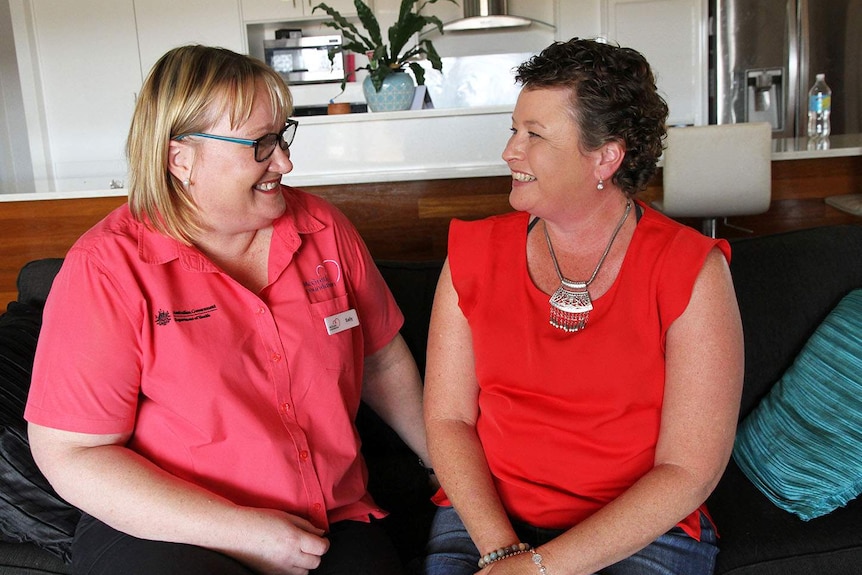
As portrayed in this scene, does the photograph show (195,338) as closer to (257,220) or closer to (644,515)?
(257,220)

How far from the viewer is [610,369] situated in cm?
129

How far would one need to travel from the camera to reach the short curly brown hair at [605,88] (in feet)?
4.25

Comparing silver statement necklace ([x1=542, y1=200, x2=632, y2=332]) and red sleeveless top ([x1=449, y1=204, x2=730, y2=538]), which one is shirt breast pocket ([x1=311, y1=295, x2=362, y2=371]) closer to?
red sleeveless top ([x1=449, y1=204, x2=730, y2=538])

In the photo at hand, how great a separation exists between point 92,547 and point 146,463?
0.57 feet

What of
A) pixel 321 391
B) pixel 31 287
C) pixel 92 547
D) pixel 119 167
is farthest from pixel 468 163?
pixel 119 167

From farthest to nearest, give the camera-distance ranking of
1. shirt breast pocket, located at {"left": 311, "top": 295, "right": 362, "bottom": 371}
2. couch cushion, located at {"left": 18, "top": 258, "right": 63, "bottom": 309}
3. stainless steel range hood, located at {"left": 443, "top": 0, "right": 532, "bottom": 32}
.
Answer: stainless steel range hood, located at {"left": 443, "top": 0, "right": 532, "bottom": 32} < couch cushion, located at {"left": 18, "top": 258, "right": 63, "bottom": 309} < shirt breast pocket, located at {"left": 311, "top": 295, "right": 362, "bottom": 371}

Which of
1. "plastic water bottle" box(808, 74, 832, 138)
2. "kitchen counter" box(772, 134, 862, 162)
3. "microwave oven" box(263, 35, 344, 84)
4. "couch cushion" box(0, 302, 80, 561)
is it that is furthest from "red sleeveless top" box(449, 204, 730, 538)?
"microwave oven" box(263, 35, 344, 84)

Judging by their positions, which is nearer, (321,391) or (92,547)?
(92,547)

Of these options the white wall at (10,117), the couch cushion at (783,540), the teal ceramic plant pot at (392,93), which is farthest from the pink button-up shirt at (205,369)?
the white wall at (10,117)

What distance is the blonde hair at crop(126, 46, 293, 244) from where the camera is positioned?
4.23 feet

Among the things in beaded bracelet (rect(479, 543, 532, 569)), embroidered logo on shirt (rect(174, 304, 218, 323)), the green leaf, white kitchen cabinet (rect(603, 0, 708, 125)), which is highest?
white kitchen cabinet (rect(603, 0, 708, 125))

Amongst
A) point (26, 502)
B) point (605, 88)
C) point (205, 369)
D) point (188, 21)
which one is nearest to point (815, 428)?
point (605, 88)

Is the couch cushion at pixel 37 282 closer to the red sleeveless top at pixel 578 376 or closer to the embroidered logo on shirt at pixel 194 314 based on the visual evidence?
the embroidered logo on shirt at pixel 194 314

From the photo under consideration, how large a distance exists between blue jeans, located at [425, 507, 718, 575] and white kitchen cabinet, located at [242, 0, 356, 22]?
5.04 meters
